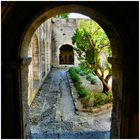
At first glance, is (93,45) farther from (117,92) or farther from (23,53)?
(23,53)

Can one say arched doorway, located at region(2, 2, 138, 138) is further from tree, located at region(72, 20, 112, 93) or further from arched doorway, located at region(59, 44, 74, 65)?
arched doorway, located at region(59, 44, 74, 65)

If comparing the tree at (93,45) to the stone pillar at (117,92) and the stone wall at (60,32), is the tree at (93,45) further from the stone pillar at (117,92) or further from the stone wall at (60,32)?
the stone wall at (60,32)

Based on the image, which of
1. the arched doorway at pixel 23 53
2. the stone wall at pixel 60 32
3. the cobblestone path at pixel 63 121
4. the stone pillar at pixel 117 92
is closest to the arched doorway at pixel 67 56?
the stone wall at pixel 60 32

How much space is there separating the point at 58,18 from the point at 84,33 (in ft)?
47.7

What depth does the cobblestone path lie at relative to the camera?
21.3 ft

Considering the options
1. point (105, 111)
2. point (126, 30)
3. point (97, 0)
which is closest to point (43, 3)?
point (97, 0)

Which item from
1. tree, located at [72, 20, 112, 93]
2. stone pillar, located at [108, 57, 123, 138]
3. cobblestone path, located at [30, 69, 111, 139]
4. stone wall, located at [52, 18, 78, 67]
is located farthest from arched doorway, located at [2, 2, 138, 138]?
stone wall, located at [52, 18, 78, 67]

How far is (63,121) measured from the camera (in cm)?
764

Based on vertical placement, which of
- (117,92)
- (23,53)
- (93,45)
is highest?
(93,45)

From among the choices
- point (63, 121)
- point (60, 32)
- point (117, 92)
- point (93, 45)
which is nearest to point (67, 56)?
point (60, 32)

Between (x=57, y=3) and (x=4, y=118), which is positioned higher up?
(x=57, y=3)

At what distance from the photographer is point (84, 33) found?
11031 millimetres

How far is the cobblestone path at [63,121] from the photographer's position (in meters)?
6.50

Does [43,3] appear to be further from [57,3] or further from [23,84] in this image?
[23,84]
